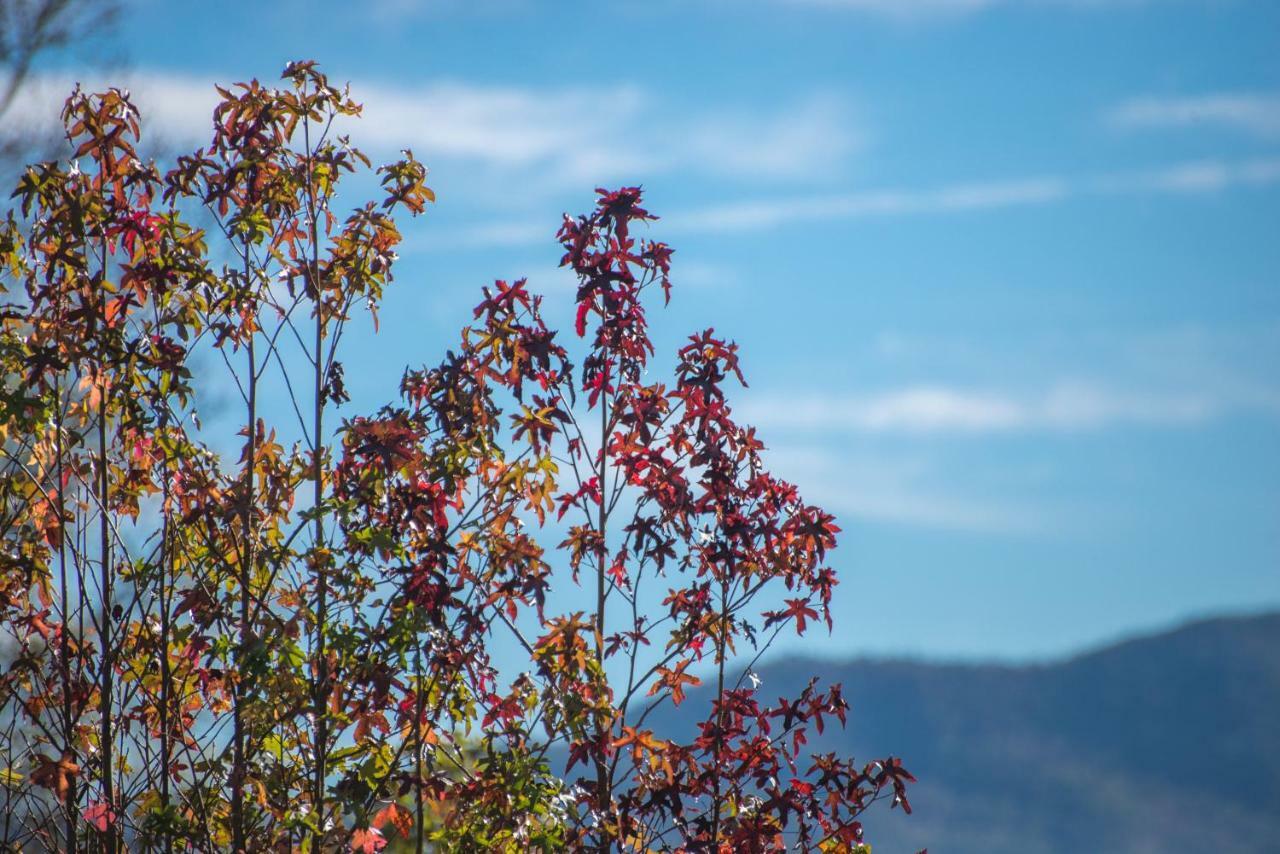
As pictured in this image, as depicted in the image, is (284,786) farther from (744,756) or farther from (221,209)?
(221,209)

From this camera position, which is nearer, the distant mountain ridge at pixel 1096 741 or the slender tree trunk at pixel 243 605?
the slender tree trunk at pixel 243 605

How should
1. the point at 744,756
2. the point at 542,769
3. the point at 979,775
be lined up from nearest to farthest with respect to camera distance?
1. the point at 542,769
2. the point at 744,756
3. the point at 979,775

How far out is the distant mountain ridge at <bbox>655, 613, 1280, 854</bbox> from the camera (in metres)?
19.8

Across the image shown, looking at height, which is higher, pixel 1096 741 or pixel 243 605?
pixel 243 605

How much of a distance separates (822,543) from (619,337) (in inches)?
34.9

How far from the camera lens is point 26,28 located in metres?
9.05

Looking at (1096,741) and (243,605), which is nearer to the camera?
(243,605)

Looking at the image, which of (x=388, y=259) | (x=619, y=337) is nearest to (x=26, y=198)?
(x=388, y=259)

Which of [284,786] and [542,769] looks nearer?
[542,769]

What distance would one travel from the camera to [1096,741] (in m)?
20.8

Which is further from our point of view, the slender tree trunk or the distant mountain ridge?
the distant mountain ridge

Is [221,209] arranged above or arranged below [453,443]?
above

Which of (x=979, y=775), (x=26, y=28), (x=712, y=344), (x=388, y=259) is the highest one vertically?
(x=26, y=28)

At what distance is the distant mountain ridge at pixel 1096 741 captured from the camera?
19844 millimetres
